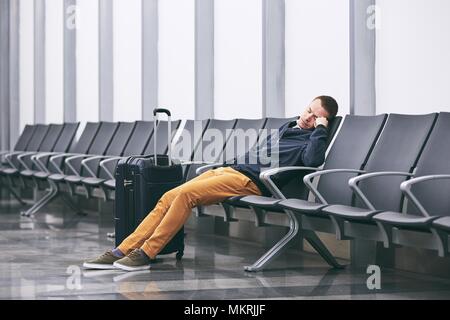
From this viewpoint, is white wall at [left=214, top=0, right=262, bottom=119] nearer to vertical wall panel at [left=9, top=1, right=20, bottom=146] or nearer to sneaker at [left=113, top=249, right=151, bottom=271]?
sneaker at [left=113, top=249, right=151, bottom=271]

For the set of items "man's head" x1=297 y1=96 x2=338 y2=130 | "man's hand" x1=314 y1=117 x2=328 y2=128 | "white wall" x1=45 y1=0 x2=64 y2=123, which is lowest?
"man's hand" x1=314 y1=117 x2=328 y2=128

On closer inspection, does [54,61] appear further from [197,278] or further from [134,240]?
[197,278]

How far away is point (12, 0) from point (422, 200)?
12.3 m

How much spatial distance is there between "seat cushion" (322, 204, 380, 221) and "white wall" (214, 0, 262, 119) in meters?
3.29

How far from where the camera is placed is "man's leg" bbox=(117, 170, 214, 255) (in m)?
5.62

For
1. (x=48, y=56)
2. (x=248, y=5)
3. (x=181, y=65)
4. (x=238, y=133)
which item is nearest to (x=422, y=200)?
(x=238, y=133)

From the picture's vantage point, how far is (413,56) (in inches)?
242

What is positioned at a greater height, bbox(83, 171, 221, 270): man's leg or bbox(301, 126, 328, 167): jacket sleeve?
bbox(301, 126, 328, 167): jacket sleeve

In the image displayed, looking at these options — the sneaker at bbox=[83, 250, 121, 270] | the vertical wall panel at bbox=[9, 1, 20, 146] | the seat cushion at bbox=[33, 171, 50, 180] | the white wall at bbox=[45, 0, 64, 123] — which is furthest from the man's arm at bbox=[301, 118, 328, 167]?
the vertical wall panel at bbox=[9, 1, 20, 146]

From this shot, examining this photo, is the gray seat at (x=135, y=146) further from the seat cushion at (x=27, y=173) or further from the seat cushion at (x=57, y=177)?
the seat cushion at (x=27, y=173)

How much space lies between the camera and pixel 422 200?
4.91 m

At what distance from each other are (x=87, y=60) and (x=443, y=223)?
9.23 m

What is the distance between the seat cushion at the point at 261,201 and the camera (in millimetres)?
5461

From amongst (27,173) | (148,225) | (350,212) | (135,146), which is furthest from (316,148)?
(27,173)
